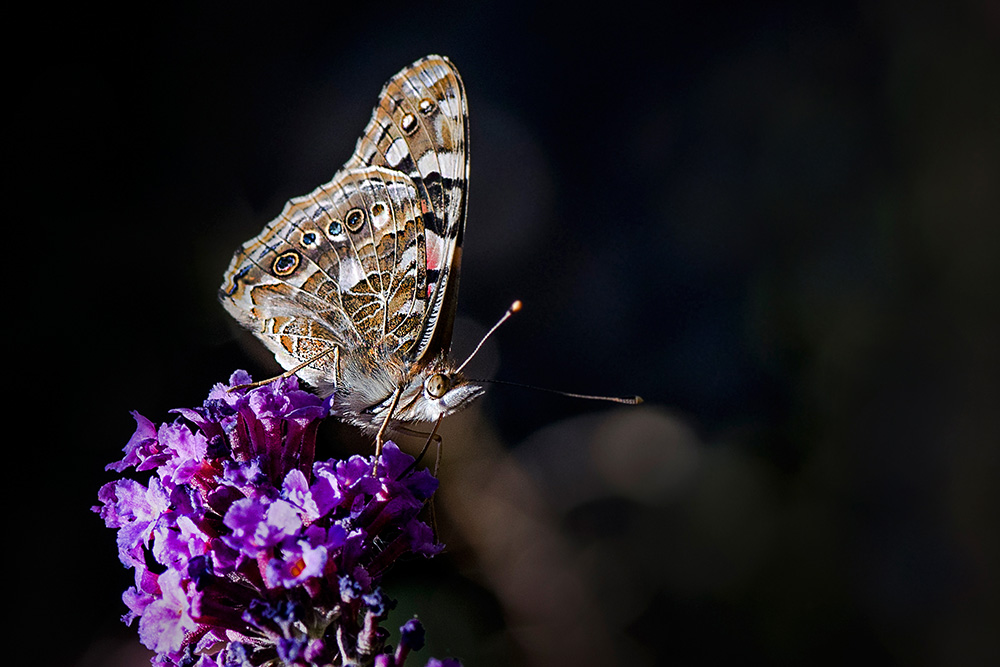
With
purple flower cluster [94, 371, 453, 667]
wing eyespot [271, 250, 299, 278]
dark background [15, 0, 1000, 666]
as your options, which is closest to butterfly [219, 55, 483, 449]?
wing eyespot [271, 250, 299, 278]

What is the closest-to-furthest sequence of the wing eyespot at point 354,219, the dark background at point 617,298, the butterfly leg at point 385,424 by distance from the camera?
the butterfly leg at point 385,424 → the wing eyespot at point 354,219 → the dark background at point 617,298

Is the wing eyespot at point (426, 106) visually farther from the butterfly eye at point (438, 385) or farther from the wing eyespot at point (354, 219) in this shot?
the butterfly eye at point (438, 385)

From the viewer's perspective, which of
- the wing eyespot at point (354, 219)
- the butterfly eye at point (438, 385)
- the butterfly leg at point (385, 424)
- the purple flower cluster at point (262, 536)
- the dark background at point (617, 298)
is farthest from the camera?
the dark background at point (617, 298)

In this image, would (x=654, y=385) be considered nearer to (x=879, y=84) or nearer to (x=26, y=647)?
(x=879, y=84)

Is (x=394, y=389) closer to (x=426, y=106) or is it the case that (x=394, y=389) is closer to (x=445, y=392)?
(x=445, y=392)

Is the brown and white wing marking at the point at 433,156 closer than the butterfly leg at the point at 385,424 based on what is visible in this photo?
No

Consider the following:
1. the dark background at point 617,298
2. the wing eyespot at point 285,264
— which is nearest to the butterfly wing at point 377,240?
the wing eyespot at point 285,264
